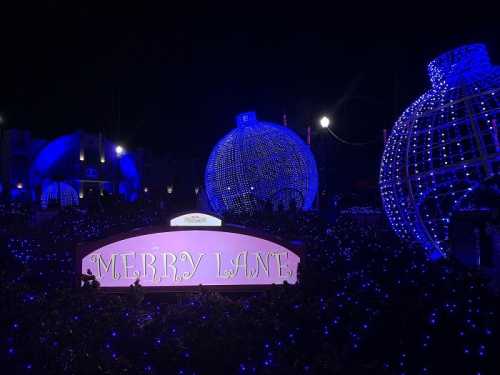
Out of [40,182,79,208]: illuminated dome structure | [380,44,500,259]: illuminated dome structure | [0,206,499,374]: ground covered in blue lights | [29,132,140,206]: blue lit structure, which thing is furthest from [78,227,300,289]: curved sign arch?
[29,132,140,206]: blue lit structure

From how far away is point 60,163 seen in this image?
30.1m

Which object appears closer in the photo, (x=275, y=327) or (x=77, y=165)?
(x=275, y=327)

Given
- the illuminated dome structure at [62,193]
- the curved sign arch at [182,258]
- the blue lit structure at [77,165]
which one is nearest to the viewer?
the curved sign arch at [182,258]

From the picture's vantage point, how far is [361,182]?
934 inches

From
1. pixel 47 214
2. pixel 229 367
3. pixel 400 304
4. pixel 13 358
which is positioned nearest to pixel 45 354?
pixel 13 358

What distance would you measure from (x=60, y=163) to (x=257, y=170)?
20.7 metres

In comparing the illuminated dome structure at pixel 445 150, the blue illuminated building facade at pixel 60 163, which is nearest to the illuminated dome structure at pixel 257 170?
the illuminated dome structure at pixel 445 150

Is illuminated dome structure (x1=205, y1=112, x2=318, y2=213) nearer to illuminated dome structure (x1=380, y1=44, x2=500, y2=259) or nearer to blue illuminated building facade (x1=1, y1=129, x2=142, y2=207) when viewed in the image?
illuminated dome structure (x1=380, y1=44, x2=500, y2=259)

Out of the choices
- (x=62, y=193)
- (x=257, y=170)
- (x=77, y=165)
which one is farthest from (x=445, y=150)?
(x=77, y=165)

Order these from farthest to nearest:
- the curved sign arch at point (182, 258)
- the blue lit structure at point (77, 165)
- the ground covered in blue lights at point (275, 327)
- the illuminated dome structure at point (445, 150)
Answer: the blue lit structure at point (77, 165) → the illuminated dome structure at point (445, 150) → the curved sign arch at point (182, 258) → the ground covered in blue lights at point (275, 327)

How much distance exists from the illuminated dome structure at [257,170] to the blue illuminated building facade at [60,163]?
16.2 metres

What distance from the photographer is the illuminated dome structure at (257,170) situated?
47.4 feet

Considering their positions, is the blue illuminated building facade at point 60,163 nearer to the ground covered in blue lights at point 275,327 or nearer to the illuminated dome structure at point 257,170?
the illuminated dome structure at point 257,170

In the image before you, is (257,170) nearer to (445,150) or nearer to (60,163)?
(445,150)
